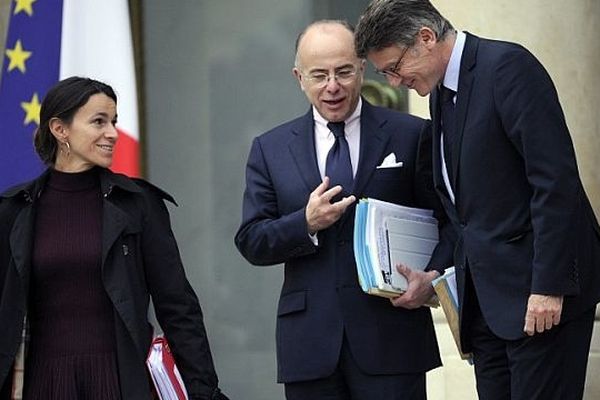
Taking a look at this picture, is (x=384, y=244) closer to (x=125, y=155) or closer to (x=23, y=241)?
(x=23, y=241)

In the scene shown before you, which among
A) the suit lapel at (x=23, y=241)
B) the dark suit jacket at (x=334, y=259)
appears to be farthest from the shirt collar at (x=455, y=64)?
the suit lapel at (x=23, y=241)

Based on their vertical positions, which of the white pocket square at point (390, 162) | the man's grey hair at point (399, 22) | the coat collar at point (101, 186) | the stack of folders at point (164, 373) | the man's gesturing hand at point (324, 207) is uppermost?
the man's grey hair at point (399, 22)

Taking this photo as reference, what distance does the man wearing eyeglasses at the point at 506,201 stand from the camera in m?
4.30

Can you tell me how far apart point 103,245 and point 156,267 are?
0.23 meters

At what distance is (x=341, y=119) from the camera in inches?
201

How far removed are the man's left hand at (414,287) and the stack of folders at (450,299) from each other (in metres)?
0.12

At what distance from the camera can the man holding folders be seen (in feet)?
16.3

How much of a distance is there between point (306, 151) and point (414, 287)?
0.62m

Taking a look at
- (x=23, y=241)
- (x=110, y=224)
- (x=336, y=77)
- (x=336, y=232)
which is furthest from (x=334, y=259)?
(x=23, y=241)

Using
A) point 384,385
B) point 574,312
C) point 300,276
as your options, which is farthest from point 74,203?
point 574,312

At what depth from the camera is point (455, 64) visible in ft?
15.0

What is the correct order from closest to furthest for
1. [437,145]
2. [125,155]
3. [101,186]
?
1. [437,145]
2. [101,186]
3. [125,155]

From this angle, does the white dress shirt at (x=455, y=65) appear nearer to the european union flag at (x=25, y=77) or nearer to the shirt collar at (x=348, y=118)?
the shirt collar at (x=348, y=118)

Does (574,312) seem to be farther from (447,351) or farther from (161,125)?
(161,125)
